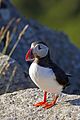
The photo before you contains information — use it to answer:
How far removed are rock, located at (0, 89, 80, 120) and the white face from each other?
938mm

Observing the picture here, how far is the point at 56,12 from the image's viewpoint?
5497cm

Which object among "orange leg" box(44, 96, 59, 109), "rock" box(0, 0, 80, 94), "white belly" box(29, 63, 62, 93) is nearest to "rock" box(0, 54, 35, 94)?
"orange leg" box(44, 96, 59, 109)

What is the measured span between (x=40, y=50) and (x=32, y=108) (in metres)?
1.03

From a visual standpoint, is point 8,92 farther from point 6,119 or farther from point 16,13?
point 16,13

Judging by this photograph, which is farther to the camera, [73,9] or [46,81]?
[73,9]

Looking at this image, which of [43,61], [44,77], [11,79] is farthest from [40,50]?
[11,79]

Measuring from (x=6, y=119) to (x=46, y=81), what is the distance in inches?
37.3

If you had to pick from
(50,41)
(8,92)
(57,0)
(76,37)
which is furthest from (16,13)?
(57,0)

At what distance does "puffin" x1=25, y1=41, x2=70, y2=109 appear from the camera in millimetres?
10562

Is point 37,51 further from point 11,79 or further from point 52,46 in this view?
point 52,46

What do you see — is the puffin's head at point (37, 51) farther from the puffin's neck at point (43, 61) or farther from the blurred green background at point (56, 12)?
the blurred green background at point (56, 12)

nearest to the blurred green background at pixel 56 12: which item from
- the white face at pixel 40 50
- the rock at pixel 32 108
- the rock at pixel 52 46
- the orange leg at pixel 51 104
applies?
the rock at pixel 52 46

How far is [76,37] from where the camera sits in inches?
1874

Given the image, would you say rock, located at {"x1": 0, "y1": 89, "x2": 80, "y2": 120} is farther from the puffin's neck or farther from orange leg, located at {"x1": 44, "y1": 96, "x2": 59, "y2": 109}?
the puffin's neck
